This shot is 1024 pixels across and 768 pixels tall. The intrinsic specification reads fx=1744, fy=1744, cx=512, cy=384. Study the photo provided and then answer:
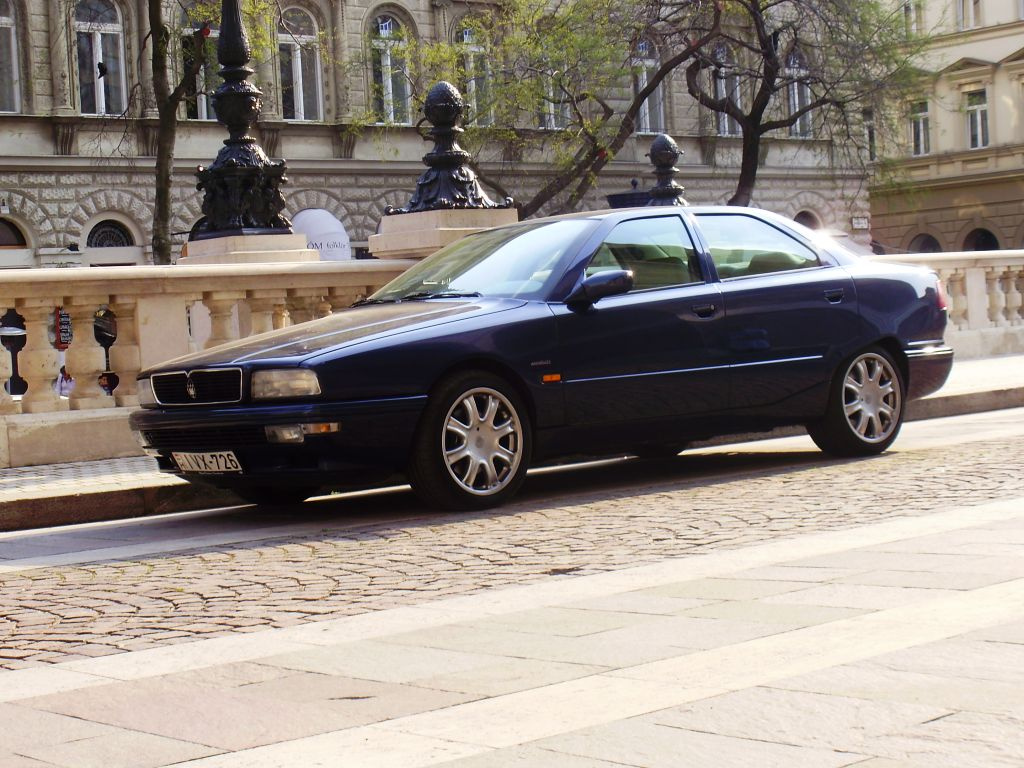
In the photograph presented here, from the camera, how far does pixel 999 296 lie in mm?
20016

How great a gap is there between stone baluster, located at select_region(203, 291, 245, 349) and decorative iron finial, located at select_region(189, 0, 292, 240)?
53.7 inches

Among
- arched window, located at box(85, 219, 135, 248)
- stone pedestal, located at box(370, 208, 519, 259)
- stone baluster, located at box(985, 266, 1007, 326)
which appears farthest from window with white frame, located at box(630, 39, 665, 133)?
stone pedestal, located at box(370, 208, 519, 259)

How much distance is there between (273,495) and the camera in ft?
32.0

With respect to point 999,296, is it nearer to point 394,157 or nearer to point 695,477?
point 695,477

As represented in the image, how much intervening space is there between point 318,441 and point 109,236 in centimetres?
2656

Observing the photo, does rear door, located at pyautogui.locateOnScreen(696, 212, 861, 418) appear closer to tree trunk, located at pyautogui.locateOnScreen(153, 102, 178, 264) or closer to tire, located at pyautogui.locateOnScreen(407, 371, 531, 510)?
tire, located at pyautogui.locateOnScreen(407, 371, 531, 510)

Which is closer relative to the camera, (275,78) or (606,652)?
(606,652)

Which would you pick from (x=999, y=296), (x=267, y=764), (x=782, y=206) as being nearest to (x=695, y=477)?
(x=267, y=764)

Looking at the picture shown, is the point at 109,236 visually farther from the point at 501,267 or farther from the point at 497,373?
the point at 497,373

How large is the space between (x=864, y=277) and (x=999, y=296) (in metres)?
9.92

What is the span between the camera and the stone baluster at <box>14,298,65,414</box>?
11727mm

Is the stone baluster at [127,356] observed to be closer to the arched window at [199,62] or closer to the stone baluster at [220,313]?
the stone baluster at [220,313]

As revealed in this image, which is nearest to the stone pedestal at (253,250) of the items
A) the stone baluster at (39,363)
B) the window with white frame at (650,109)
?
the stone baluster at (39,363)

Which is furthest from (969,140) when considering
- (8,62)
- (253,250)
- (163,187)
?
(253,250)
